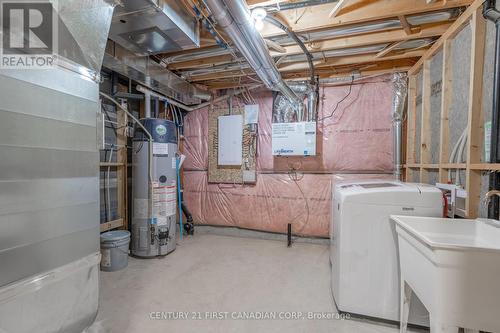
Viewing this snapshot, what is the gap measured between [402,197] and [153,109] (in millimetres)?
3328

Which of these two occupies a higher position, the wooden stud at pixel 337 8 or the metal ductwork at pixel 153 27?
the wooden stud at pixel 337 8

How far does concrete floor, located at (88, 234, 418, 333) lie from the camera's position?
5.54 ft

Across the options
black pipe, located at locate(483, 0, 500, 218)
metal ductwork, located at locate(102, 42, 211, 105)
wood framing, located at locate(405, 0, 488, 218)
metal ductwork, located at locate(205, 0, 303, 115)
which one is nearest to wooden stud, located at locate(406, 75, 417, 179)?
wood framing, located at locate(405, 0, 488, 218)

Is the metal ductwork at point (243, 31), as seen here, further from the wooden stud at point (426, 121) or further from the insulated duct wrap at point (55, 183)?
the wooden stud at point (426, 121)

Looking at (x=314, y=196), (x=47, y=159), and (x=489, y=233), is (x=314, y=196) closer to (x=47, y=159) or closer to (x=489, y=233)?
(x=489, y=233)

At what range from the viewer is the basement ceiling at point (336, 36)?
1818mm

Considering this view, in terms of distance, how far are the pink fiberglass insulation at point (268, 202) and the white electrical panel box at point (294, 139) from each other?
0.41 m

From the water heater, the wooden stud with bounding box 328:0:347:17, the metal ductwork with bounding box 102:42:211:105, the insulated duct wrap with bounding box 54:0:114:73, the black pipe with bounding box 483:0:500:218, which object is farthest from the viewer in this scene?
the water heater

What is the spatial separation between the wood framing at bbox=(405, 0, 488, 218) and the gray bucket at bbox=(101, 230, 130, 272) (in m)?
3.03

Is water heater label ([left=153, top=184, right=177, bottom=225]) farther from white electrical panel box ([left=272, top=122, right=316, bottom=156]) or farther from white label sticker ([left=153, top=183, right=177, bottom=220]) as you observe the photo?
white electrical panel box ([left=272, top=122, right=316, bottom=156])

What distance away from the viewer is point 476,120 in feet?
5.25

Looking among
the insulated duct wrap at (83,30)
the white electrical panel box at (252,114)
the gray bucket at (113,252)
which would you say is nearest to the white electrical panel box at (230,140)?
the white electrical panel box at (252,114)

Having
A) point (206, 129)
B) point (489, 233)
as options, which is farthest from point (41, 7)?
point (206, 129)

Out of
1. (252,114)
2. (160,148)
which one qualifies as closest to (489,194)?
(252,114)
